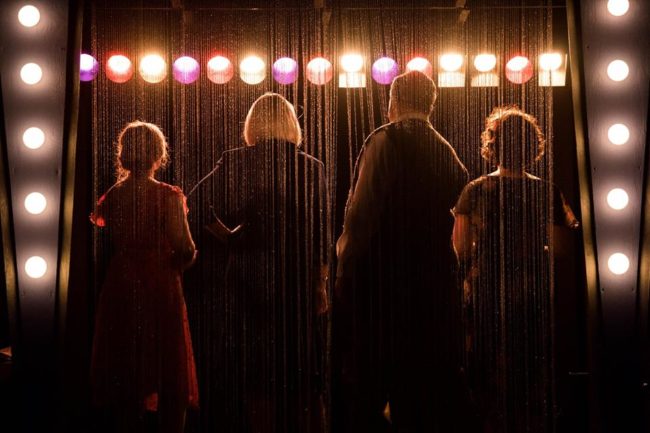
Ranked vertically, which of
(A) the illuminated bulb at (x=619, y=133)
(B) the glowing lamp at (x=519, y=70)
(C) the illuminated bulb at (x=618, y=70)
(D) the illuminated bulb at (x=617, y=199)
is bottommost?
(D) the illuminated bulb at (x=617, y=199)

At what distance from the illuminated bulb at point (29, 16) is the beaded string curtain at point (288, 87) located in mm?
174

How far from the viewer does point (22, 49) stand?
1.92m

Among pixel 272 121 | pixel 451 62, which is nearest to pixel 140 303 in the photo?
pixel 272 121

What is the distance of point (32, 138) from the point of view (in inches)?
75.5

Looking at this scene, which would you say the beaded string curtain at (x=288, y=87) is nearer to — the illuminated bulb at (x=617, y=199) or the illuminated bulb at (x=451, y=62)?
the illuminated bulb at (x=451, y=62)

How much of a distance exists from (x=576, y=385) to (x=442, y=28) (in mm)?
1668

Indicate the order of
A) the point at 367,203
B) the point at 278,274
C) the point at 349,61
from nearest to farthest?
the point at 367,203 → the point at 278,274 → the point at 349,61

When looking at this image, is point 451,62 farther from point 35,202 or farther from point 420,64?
point 35,202

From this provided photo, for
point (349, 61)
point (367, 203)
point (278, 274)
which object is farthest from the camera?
point (349, 61)

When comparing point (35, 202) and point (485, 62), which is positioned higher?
point (485, 62)

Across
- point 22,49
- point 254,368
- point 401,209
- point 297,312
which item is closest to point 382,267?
point 401,209

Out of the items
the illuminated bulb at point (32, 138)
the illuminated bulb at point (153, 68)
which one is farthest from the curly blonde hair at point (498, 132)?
the illuminated bulb at point (32, 138)

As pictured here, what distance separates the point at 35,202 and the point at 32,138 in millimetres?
192

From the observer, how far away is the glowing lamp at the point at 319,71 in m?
2.08
